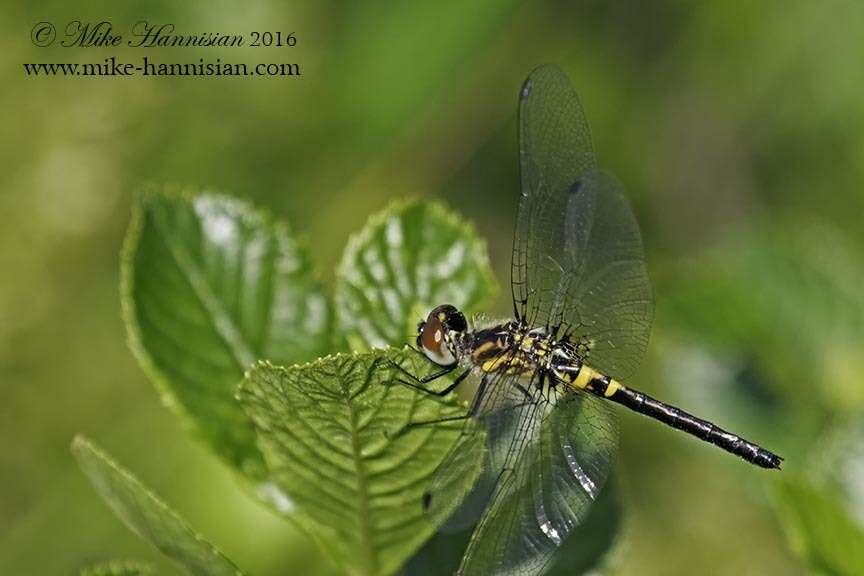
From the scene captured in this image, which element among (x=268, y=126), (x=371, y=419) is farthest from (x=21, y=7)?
(x=371, y=419)

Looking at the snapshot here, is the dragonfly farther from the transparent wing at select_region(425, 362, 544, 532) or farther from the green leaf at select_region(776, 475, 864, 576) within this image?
the green leaf at select_region(776, 475, 864, 576)

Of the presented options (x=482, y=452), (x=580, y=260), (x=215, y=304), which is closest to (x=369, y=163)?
(x=580, y=260)

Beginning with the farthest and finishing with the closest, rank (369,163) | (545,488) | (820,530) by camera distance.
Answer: (369,163) → (545,488) → (820,530)

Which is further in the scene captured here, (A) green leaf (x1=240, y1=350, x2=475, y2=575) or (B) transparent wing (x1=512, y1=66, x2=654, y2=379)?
(B) transparent wing (x1=512, y1=66, x2=654, y2=379)

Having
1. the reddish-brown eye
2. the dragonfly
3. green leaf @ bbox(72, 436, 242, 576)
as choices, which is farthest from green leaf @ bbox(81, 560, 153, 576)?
the reddish-brown eye

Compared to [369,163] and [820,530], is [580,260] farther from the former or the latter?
[369,163]

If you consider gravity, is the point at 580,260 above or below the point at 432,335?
above

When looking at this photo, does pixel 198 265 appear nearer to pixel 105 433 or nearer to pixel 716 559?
pixel 105 433
